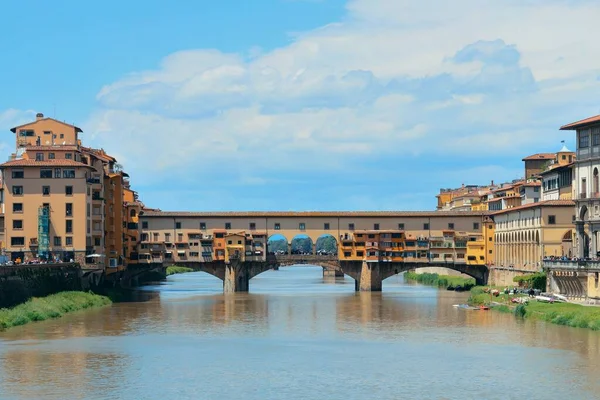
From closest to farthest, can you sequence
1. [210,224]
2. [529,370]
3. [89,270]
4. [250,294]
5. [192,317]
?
[529,370] < [192,317] < [89,270] < [250,294] < [210,224]

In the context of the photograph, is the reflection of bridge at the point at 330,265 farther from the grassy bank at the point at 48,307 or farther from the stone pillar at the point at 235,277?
the grassy bank at the point at 48,307

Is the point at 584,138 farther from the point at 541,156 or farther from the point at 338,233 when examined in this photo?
the point at 541,156

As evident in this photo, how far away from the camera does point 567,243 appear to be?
96.2m

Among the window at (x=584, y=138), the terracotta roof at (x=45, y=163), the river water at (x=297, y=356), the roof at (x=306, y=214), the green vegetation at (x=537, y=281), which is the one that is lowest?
the river water at (x=297, y=356)

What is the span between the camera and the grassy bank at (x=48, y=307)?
69562 mm

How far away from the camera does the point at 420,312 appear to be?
278 feet

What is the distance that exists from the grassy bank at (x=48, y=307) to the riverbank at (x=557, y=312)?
3103 cm

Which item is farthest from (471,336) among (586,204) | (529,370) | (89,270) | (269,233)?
(269,233)

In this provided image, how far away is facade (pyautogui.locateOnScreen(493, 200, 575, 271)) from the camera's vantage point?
316 feet

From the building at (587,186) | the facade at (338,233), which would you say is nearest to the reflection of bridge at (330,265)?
the facade at (338,233)

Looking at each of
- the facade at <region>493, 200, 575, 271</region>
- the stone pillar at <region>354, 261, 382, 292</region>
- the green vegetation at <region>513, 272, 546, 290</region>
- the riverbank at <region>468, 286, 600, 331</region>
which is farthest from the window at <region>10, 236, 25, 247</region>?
the facade at <region>493, 200, 575, 271</region>

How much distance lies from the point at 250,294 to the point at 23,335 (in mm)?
47294

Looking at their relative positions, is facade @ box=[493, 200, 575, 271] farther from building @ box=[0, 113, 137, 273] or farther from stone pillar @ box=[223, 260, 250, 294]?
building @ box=[0, 113, 137, 273]

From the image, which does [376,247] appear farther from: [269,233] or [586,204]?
[586,204]
